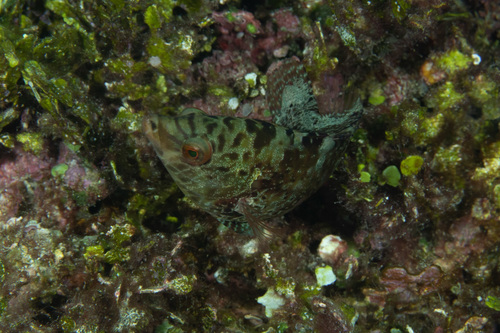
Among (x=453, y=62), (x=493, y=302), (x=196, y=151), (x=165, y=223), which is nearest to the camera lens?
(x=196, y=151)

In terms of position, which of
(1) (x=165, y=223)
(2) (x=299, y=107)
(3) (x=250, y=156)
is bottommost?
(1) (x=165, y=223)

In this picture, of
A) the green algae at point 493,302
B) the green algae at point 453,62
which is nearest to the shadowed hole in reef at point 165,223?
the green algae at point 493,302

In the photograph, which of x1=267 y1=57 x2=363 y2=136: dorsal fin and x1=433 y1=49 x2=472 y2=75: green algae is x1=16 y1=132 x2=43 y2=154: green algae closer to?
x1=267 y1=57 x2=363 y2=136: dorsal fin

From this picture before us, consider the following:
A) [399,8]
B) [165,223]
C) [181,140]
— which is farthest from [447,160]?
[165,223]

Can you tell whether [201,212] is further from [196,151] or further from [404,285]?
[404,285]

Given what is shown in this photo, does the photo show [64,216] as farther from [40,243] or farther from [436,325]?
[436,325]

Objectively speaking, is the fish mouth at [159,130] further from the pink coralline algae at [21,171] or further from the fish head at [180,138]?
the pink coralline algae at [21,171]

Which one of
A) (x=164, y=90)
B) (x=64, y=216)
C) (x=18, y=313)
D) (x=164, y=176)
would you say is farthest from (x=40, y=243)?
(x=164, y=90)
